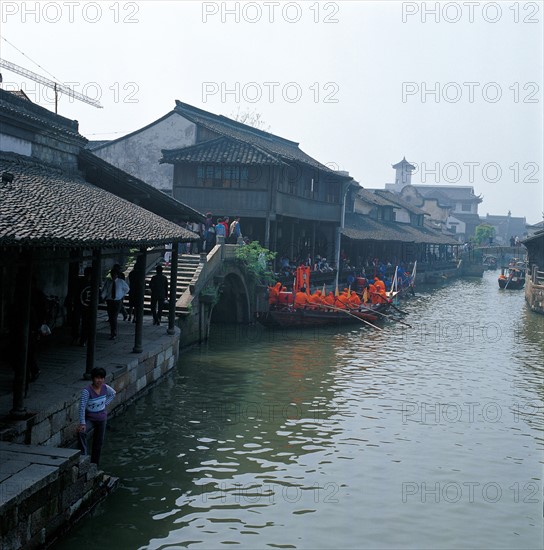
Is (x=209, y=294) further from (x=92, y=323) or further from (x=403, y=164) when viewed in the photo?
(x=403, y=164)

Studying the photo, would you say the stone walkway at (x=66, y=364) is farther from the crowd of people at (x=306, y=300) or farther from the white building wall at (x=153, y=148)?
the white building wall at (x=153, y=148)

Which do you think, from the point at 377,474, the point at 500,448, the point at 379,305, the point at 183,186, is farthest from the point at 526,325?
the point at 377,474

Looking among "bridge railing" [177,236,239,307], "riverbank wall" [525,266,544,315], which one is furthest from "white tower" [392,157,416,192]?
"bridge railing" [177,236,239,307]

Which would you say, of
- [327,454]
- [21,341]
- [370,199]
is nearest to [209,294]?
[327,454]

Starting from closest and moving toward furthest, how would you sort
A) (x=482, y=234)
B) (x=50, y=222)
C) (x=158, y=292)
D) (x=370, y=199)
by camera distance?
(x=50, y=222)
(x=158, y=292)
(x=370, y=199)
(x=482, y=234)

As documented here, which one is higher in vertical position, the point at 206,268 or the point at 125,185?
the point at 125,185

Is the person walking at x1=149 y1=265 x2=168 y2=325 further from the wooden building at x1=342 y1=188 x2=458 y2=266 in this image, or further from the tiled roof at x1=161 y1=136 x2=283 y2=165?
the wooden building at x1=342 y1=188 x2=458 y2=266

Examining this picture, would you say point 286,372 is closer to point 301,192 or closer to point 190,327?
point 190,327

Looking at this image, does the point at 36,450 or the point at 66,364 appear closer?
the point at 36,450

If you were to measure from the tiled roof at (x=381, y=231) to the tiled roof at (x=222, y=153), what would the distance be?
43.4ft

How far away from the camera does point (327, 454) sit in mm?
13016

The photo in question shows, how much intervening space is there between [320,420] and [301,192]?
20.9 metres

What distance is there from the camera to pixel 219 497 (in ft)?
35.4

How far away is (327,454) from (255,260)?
14.6 metres
